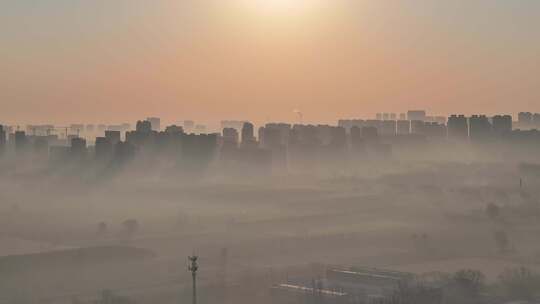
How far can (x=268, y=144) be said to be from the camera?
6775cm

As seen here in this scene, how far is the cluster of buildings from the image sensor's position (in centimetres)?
6019

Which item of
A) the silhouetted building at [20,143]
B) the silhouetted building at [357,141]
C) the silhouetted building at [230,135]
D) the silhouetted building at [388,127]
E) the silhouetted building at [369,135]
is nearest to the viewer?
the silhouetted building at [357,141]

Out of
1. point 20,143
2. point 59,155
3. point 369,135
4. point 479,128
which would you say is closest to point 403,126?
point 369,135

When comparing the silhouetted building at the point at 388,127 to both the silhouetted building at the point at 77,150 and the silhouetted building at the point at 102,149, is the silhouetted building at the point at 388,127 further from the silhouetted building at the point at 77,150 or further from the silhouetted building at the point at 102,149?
the silhouetted building at the point at 77,150

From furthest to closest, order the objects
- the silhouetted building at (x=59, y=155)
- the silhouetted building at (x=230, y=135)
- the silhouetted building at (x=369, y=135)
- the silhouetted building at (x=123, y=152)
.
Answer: the silhouetted building at (x=230, y=135), the silhouetted building at (x=369, y=135), the silhouetted building at (x=59, y=155), the silhouetted building at (x=123, y=152)

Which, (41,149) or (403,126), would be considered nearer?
(41,149)

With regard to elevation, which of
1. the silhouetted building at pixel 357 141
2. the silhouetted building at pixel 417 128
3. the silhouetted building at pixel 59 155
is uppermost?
the silhouetted building at pixel 417 128

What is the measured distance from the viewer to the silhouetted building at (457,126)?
6524 centimetres

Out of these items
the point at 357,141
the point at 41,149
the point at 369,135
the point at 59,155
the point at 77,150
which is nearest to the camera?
the point at 77,150

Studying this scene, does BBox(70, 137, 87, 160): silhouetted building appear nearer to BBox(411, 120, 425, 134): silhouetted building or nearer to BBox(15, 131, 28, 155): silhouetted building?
BBox(15, 131, 28, 155): silhouetted building

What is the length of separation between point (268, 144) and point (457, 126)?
1307 cm

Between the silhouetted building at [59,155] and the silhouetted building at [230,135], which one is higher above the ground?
the silhouetted building at [230,135]

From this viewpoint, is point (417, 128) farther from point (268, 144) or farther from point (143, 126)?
point (143, 126)

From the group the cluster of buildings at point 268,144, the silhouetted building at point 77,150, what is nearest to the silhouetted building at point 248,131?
the cluster of buildings at point 268,144
